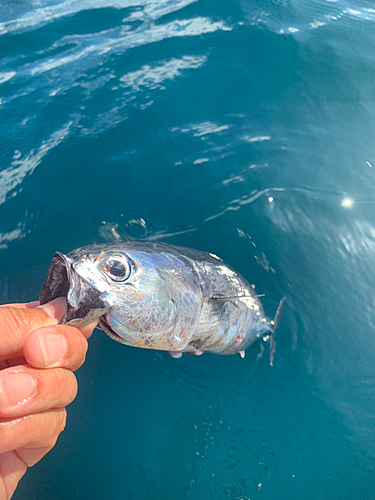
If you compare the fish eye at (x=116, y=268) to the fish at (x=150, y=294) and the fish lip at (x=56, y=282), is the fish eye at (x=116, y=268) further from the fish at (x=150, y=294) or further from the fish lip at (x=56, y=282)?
the fish lip at (x=56, y=282)

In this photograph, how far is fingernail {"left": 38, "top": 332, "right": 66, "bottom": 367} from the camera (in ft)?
5.22

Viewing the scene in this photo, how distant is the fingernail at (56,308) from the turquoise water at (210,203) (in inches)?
64.1

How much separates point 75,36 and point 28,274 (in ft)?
17.5

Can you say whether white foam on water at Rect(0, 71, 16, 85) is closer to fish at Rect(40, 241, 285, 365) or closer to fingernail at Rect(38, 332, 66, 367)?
fish at Rect(40, 241, 285, 365)

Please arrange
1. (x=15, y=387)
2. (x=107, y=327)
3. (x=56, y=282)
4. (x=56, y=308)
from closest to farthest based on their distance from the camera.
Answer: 1. (x=15, y=387)
2. (x=56, y=308)
3. (x=56, y=282)
4. (x=107, y=327)

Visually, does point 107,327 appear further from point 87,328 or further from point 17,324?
point 17,324

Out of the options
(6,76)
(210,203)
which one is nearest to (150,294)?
(210,203)

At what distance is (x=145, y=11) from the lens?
6.67 metres

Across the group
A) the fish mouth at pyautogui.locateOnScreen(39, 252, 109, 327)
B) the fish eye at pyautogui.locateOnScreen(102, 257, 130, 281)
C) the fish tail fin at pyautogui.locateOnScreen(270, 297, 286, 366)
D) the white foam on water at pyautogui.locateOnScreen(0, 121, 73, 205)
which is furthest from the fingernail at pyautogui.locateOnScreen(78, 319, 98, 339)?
the white foam on water at pyautogui.locateOnScreen(0, 121, 73, 205)

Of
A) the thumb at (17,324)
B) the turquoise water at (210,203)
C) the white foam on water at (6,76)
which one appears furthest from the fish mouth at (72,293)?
the white foam on water at (6,76)

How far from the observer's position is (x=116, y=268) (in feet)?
6.69

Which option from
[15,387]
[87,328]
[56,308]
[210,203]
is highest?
[56,308]

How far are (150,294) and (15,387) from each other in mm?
920

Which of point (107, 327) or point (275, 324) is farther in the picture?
point (275, 324)
